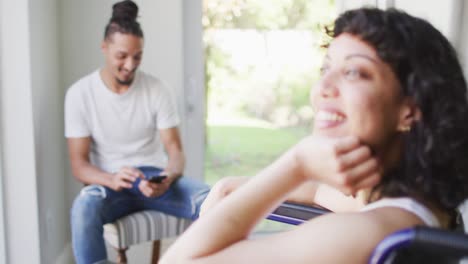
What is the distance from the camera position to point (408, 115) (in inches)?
36.0

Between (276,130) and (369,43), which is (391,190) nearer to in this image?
(369,43)

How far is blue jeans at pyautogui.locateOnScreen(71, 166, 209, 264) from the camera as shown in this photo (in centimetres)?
216

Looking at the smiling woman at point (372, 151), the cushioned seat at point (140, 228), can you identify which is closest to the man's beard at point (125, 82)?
the cushioned seat at point (140, 228)

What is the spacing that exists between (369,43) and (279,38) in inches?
87.2

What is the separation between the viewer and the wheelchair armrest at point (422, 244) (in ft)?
2.48

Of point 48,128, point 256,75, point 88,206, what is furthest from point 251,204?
point 256,75

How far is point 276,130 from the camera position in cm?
322

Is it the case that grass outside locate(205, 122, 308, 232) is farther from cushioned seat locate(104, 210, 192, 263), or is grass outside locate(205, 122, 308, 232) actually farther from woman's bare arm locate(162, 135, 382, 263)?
woman's bare arm locate(162, 135, 382, 263)

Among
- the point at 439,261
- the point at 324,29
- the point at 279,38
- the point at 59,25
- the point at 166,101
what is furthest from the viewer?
the point at 279,38

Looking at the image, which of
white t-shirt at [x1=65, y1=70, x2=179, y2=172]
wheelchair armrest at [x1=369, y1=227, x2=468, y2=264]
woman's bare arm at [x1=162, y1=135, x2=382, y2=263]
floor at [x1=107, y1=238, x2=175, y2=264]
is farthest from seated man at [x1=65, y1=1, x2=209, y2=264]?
wheelchair armrest at [x1=369, y1=227, x2=468, y2=264]

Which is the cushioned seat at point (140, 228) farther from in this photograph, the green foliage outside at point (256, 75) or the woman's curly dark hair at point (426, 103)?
the woman's curly dark hair at point (426, 103)

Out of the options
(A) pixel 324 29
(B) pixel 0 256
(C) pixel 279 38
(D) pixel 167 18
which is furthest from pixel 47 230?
(A) pixel 324 29

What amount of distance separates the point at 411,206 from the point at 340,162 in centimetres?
17

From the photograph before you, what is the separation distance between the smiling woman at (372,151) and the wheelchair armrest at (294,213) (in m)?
0.28
